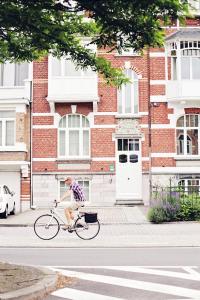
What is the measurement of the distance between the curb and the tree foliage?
3.83 meters

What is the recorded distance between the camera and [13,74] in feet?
93.0

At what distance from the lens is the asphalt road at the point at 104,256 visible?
34.7 ft

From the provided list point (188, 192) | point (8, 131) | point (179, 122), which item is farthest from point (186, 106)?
point (8, 131)

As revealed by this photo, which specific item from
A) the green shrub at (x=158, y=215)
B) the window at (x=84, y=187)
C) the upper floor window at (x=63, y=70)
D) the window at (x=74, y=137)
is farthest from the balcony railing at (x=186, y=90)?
the green shrub at (x=158, y=215)

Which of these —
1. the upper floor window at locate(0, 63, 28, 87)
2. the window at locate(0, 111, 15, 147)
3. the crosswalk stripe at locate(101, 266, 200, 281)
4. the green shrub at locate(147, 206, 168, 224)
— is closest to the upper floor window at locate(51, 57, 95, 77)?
the upper floor window at locate(0, 63, 28, 87)

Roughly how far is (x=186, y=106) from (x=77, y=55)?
18.7 m

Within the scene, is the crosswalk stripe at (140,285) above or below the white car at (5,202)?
below

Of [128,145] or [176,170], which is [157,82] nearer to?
[128,145]

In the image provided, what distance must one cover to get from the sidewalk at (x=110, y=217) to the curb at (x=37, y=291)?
1201 centimetres

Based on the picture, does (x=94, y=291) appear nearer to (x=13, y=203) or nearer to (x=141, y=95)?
(x=13, y=203)

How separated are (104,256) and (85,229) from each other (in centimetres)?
333

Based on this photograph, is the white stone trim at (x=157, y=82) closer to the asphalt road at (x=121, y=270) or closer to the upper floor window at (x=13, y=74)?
the upper floor window at (x=13, y=74)

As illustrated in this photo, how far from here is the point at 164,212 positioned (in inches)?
779

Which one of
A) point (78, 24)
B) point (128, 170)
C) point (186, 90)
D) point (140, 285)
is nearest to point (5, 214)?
point (128, 170)
